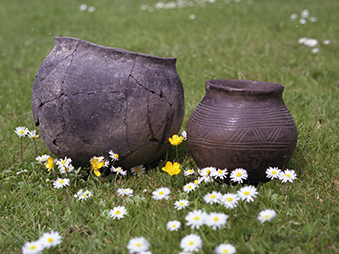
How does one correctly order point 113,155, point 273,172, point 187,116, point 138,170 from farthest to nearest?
point 187,116, point 138,170, point 113,155, point 273,172

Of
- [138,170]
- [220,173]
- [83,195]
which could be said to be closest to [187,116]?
[138,170]

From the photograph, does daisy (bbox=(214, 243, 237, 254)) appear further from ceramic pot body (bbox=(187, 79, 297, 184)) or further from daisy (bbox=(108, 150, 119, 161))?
daisy (bbox=(108, 150, 119, 161))

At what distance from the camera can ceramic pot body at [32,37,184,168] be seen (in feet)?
8.23

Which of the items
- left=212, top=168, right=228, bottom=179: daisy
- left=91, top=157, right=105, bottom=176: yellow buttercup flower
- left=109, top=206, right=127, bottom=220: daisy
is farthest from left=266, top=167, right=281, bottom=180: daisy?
left=91, top=157, right=105, bottom=176: yellow buttercup flower

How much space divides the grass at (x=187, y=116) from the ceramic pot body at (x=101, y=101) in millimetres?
319

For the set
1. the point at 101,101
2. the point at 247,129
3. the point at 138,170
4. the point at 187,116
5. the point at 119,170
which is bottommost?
the point at 187,116

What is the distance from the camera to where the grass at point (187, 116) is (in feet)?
6.70

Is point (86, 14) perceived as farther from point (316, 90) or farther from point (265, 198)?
point (265, 198)

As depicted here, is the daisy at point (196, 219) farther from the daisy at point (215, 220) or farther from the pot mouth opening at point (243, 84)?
the pot mouth opening at point (243, 84)

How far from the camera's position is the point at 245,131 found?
2.40 m

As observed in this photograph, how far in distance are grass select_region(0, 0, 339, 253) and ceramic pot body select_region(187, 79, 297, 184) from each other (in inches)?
8.1

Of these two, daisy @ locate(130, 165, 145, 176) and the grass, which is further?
daisy @ locate(130, 165, 145, 176)

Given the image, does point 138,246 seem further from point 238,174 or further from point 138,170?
point 138,170

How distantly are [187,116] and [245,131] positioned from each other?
5.51 feet
